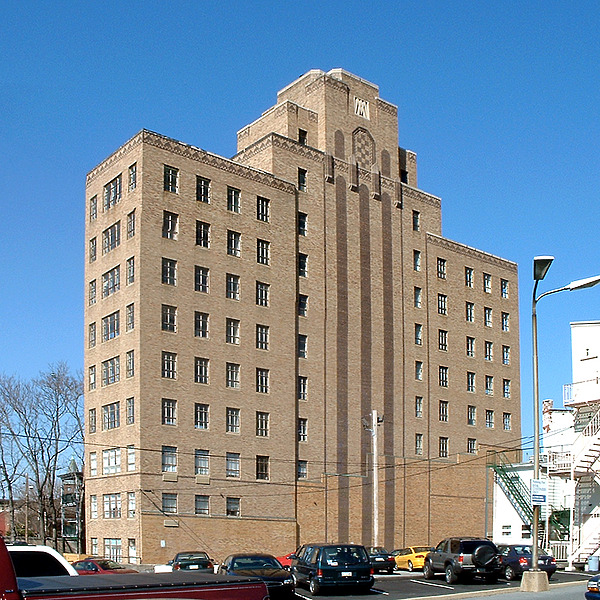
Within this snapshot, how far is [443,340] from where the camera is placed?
69.3 meters

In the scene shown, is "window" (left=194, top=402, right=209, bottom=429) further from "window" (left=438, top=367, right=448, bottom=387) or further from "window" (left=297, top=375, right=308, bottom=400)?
"window" (left=438, top=367, right=448, bottom=387)

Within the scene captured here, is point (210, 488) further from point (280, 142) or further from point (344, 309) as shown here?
point (280, 142)

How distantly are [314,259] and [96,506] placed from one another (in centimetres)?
2115

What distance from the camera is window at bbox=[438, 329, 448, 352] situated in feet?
226

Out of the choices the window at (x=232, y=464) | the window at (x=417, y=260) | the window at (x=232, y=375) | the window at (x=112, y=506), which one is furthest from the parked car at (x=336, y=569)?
the window at (x=417, y=260)

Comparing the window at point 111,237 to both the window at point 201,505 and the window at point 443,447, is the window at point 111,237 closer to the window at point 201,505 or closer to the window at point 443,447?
the window at point 201,505

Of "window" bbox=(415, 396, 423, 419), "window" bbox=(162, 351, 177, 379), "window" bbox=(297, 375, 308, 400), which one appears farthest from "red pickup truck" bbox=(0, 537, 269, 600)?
"window" bbox=(415, 396, 423, 419)

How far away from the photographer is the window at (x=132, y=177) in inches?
2111

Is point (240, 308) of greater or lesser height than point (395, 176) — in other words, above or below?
below

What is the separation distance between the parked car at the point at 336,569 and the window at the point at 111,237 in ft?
95.1

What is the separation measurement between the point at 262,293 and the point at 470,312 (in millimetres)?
21714

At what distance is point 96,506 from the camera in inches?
2109

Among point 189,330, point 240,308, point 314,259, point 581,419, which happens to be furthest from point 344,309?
point 581,419

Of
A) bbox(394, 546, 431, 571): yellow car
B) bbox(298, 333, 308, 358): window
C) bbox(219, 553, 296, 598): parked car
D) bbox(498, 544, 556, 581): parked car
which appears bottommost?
bbox(394, 546, 431, 571): yellow car
